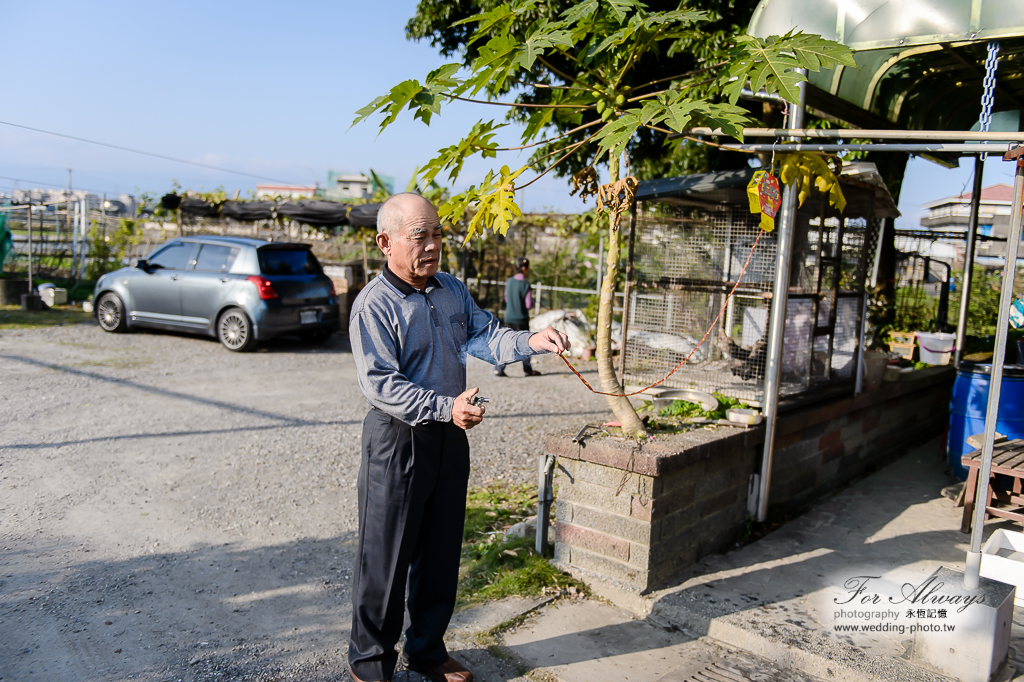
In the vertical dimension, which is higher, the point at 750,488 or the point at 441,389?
the point at 441,389

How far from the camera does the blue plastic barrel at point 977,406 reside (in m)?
Answer: 5.43

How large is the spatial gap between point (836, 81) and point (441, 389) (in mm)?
4457

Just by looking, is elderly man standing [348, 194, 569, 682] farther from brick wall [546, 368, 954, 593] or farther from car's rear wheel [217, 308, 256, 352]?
car's rear wheel [217, 308, 256, 352]

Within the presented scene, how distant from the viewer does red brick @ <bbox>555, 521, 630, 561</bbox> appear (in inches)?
141

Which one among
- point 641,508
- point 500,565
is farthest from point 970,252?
point 500,565

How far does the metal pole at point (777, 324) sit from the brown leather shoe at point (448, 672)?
2.33m

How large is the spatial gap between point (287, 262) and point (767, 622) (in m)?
9.54

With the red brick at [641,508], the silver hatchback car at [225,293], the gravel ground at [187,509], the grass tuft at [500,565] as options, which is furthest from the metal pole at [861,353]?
the silver hatchback car at [225,293]

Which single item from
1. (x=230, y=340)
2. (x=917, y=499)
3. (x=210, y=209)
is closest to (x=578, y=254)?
(x=230, y=340)

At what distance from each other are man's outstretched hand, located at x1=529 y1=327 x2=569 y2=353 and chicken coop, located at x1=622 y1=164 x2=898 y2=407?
2230 millimetres

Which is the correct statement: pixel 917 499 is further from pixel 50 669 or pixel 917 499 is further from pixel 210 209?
pixel 210 209

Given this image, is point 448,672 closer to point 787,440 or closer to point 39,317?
point 787,440

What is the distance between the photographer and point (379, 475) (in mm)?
2658

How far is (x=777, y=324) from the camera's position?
4301 millimetres
